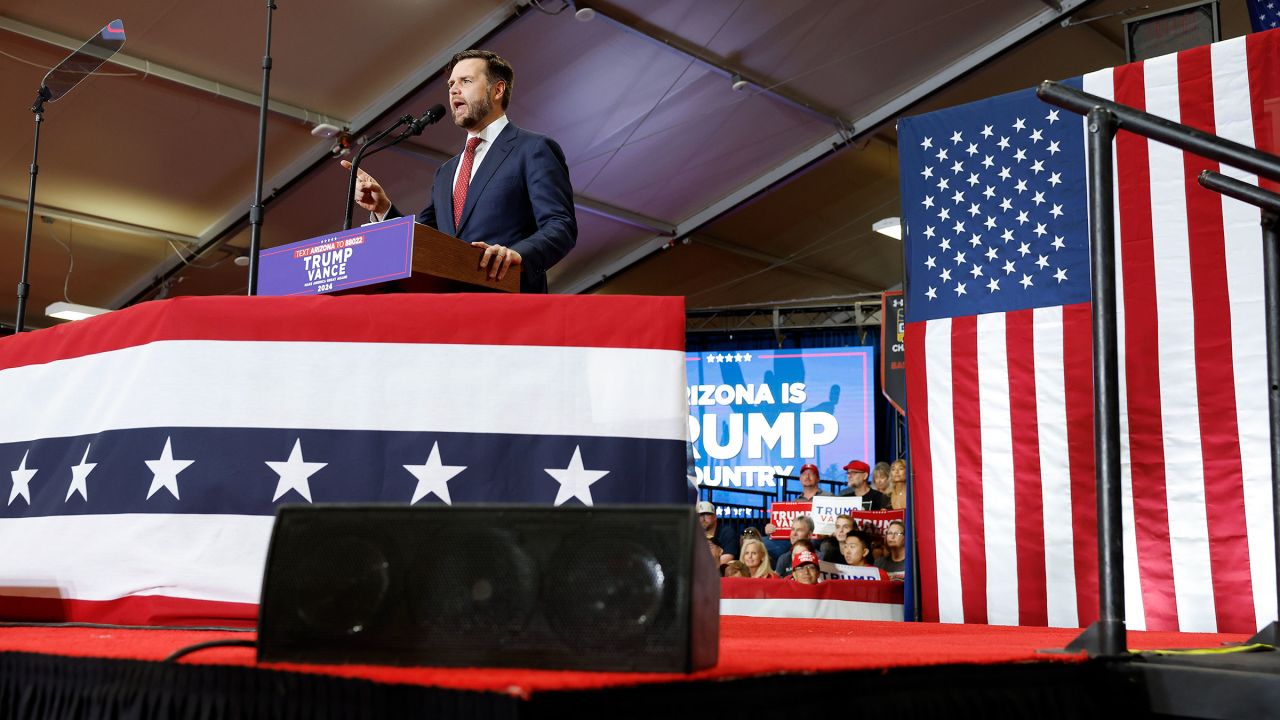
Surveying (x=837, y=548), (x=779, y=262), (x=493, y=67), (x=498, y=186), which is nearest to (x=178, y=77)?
(x=837, y=548)

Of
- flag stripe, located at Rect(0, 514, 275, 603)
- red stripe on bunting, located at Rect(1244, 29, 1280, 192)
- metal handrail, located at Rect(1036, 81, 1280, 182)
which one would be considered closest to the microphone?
flag stripe, located at Rect(0, 514, 275, 603)

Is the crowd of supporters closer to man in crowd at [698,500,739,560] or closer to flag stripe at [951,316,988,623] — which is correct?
man in crowd at [698,500,739,560]

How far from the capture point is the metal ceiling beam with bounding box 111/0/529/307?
25.2 ft

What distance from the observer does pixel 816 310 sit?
39.3ft

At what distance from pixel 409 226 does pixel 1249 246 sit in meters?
2.21

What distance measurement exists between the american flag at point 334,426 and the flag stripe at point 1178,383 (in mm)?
1601

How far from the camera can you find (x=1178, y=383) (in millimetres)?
2807

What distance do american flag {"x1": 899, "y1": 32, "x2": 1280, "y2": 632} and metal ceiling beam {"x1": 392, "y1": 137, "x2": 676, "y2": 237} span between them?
6051 millimetres

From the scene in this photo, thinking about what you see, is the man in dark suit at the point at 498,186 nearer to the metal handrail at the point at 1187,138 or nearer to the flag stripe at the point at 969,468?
the metal handrail at the point at 1187,138

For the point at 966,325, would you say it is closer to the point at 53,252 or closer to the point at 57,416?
the point at 57,416

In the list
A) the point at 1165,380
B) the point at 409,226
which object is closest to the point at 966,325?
→ the point at 1165,380

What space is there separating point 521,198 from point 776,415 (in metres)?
8.83

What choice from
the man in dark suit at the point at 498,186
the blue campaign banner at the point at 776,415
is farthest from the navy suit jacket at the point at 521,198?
the blue campaign banner at the point at 776,415

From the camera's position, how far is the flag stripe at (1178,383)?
2.75 metres
